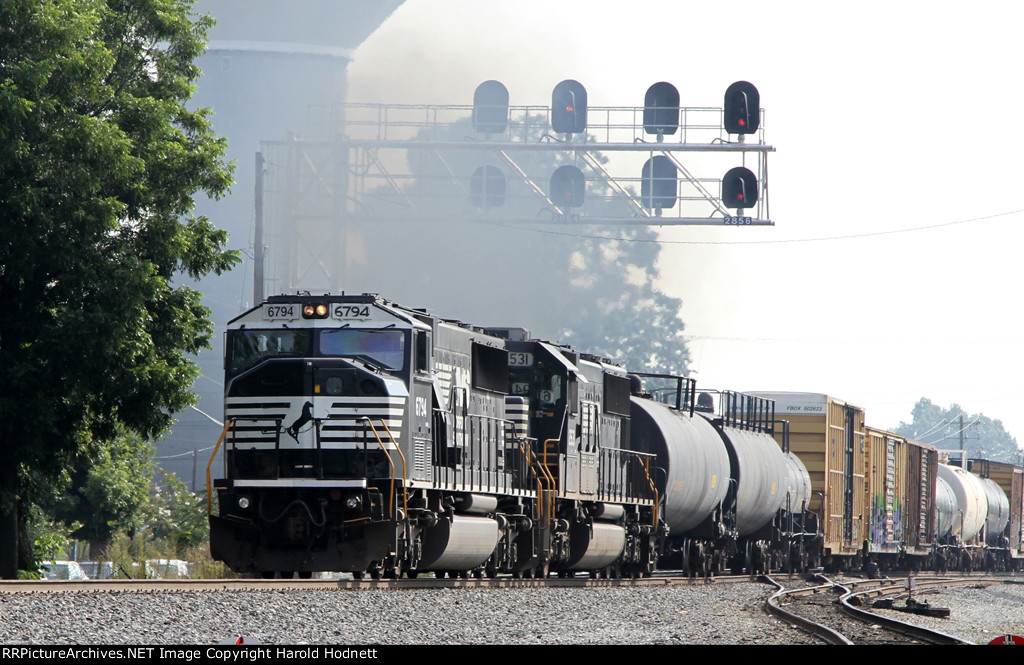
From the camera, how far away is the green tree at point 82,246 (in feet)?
66.6

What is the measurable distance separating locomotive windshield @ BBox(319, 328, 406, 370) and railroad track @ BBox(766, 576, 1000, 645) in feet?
20.3

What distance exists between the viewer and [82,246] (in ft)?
68.1

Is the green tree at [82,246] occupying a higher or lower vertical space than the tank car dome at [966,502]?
higher

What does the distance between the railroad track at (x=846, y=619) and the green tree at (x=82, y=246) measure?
10252 millimetres

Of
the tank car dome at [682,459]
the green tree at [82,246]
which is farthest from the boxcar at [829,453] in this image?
the green tree at [82,246]

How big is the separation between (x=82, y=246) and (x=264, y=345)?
13.9ft

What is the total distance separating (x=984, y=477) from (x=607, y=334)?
46631mm

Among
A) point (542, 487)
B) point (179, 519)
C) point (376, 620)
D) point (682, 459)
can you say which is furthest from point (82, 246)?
point (179, 519)

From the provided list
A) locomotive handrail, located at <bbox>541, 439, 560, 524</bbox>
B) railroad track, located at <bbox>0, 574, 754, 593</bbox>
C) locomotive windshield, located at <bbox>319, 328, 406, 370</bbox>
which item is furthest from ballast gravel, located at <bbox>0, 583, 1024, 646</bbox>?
locomotive windshield, located at <bbox>319, 328, 406, 370</bbox>

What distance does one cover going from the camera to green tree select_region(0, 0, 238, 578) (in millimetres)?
20312

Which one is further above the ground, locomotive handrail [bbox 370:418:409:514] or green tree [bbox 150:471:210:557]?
locomotive handrail [bbox 370:418:409:514]

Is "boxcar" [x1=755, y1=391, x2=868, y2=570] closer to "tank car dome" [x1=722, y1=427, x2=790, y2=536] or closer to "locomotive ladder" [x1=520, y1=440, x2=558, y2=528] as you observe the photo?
"tank car dome" [x1=722, y1=427, x2=790, y2=536]

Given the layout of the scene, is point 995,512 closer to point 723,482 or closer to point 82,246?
point 723,482

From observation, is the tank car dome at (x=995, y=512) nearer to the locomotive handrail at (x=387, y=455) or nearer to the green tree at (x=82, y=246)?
the green tree at (x=82, y=246)
